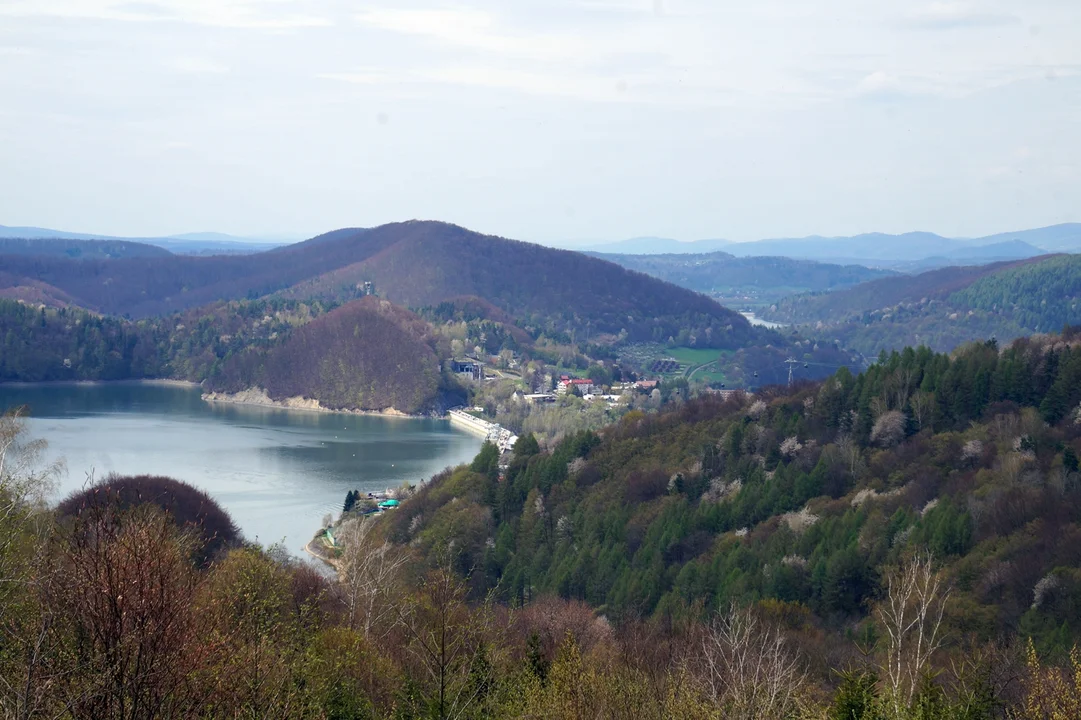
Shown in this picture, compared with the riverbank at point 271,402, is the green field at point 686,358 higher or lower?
higher

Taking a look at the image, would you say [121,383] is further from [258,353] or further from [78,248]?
[78,248]

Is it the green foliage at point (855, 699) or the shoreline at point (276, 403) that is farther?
the shoreline at point (276, 403)

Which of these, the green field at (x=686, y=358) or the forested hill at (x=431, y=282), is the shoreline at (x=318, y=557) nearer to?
the green field at (x=686, y=358)

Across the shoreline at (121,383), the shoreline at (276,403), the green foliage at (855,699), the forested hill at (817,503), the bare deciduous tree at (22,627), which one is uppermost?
the bare deciduous tree at (22,627)

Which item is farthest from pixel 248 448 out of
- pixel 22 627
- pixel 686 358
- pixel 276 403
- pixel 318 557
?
pixel 686 358

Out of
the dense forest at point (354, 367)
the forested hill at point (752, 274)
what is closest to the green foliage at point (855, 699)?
the dense forest at point (354, 367)

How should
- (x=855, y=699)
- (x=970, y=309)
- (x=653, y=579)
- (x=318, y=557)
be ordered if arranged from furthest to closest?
(x=970, y=309) → (x=318, y=557) → (x=653, y=579) → (x=855, y=699)
